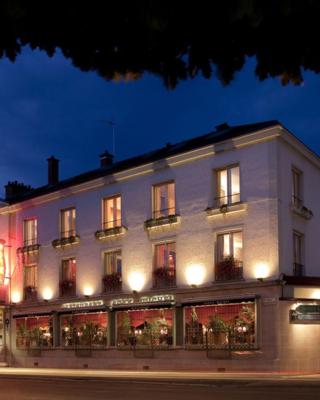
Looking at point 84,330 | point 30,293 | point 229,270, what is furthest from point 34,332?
point 229,270

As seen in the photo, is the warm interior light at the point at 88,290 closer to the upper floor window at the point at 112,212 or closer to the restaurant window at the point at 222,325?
the upper floor window at the point at 112,212

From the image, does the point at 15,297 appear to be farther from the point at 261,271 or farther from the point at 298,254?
the point at 298,254

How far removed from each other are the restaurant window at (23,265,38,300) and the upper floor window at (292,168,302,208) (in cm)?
1674

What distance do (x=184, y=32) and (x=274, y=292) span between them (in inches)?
955

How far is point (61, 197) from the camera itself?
38812 millimetres

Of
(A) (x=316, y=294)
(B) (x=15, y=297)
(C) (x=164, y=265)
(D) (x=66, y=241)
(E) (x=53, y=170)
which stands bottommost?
(B) (x=15, y=297)

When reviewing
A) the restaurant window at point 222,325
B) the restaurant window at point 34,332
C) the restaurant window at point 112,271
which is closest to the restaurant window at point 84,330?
the restaurant window at point 34,332

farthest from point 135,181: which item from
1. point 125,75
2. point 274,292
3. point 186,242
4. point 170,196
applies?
point 125,75

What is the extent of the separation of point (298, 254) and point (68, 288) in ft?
43.9

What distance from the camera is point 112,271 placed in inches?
1400

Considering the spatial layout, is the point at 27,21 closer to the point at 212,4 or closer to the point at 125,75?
the point at 125,75

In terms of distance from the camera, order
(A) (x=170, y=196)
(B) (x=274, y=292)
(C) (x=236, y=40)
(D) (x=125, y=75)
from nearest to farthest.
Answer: (C) (x=236, y=40)
(D) (x=125, y=75)
(B) (x=274, y=292)
(A) (x=170, y=196)

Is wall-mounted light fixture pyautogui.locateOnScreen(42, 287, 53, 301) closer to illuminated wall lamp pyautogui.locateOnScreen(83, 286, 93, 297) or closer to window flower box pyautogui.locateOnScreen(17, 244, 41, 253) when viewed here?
window flower box pyautogui.locateOnScreen(17, 244, 41, 253)

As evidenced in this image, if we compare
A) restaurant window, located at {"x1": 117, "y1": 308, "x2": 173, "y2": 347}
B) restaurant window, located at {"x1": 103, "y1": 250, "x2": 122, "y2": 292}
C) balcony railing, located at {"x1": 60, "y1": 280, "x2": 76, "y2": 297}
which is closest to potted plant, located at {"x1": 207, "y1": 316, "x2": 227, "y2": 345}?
restaurant window, located at {"x1": 117, "y1": 308, "x2": 173, "y2": 347}
